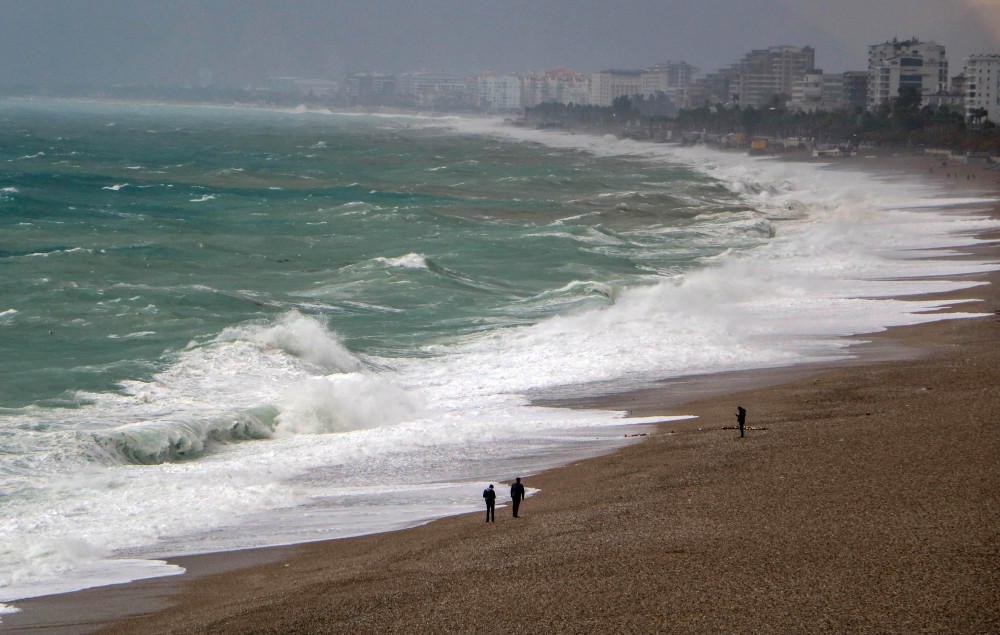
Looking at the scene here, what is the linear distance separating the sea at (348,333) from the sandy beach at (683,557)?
3.35 ft

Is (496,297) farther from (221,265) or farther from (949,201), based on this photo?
(949,201)

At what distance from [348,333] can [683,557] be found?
1639cm

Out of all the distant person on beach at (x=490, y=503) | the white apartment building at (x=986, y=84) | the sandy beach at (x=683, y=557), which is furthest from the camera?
the white apartment building at (x=986, y=84)

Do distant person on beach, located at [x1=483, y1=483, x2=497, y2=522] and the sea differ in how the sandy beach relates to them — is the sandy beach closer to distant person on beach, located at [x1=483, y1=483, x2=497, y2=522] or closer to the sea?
distant person on beach, located at [x1=483, y1=483, x2=497, y2=522]

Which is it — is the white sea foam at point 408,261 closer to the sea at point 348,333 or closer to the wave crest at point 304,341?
Result: the sea at point 348,333

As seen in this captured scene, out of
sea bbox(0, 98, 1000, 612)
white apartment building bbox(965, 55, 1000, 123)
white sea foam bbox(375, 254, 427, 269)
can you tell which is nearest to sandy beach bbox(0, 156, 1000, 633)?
sea bbox(0, 98, 1000, 612)

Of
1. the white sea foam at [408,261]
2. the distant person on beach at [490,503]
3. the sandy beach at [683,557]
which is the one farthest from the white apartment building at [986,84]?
the distant person on beach at [490,503]

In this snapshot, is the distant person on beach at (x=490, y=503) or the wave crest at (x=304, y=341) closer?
the distant person on beach at (x=490, y=503)

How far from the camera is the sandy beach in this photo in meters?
9.97

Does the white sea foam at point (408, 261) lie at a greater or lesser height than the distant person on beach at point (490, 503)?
greater

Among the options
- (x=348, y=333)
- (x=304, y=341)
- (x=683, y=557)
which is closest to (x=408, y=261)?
(x=348, y=333)

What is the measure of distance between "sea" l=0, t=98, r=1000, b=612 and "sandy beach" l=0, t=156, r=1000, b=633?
1021 mm

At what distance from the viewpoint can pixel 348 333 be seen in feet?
87.2

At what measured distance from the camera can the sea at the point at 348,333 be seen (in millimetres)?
15180
